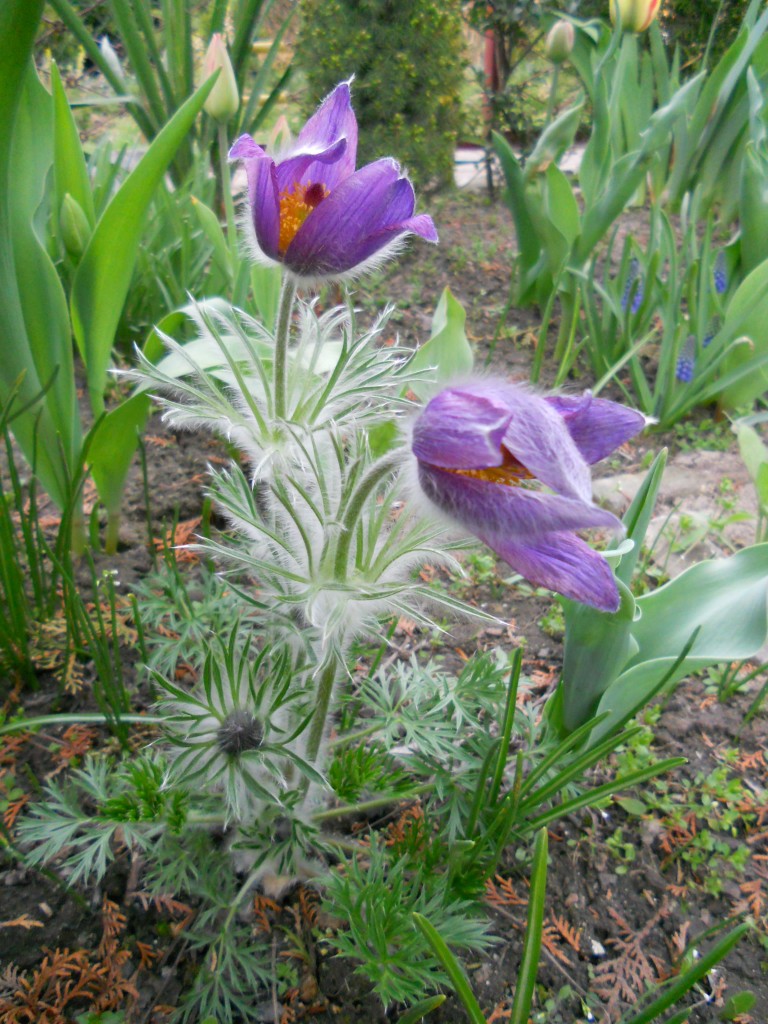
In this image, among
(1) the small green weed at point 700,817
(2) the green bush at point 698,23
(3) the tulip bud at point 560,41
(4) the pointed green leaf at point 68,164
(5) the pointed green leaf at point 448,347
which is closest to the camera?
(1) the small green weed at point 700,817

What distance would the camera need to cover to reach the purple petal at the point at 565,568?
0.63m

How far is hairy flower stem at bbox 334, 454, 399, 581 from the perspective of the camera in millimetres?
687

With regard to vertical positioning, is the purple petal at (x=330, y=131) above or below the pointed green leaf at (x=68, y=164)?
above

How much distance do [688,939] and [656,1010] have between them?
44cm

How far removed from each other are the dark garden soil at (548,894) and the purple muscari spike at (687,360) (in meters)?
0.94

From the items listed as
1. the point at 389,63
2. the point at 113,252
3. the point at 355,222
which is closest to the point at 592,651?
the point at 355,222

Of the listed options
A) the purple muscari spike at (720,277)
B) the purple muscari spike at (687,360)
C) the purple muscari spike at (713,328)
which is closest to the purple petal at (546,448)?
the purple muscari spike at (687,360)

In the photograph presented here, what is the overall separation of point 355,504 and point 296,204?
1.23 feet

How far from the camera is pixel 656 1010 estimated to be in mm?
646

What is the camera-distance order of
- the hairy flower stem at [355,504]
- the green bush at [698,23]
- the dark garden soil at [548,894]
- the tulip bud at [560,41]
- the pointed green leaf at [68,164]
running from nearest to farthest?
the hairy flower stem at [355,504], the dark garden soil at [548,894], the pointed green leaf at [68,164], the tulip bud at [560,41], the green bush at [698,23]

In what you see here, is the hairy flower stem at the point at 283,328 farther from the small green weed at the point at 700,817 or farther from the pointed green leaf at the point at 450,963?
the small green weed at the point at 700,817

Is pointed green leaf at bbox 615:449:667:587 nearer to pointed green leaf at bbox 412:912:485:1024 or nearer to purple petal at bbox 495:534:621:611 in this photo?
purple petal at bbox 495:534:621:611

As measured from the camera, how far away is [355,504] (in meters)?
0.73

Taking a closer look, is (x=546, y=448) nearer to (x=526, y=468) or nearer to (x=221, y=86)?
(x=526, y=468)
